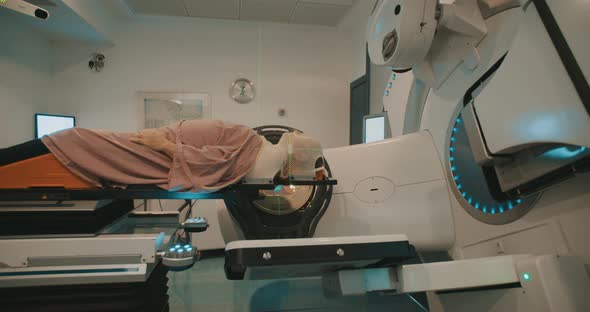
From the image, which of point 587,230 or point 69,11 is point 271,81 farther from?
point 587,230

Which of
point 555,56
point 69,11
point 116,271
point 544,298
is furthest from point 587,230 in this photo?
point 69,11

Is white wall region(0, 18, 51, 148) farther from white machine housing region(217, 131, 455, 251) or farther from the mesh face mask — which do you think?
the mesh face mask

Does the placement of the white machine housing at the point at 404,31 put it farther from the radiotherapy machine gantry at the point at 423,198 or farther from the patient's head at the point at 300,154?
the patient's head at the point at 300,154

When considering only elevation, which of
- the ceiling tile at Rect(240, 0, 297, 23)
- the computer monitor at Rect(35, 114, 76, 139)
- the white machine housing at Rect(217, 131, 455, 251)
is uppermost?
the ceiling tile at Rect(240, 0, 297, 23)

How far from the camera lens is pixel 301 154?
117cm

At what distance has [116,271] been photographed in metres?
0.96

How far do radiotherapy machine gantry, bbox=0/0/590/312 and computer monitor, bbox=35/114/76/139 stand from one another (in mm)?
2370

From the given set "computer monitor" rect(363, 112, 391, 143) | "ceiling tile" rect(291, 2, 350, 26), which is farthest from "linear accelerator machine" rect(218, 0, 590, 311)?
"ceiling tile" rect(291, 2, 350, 26)

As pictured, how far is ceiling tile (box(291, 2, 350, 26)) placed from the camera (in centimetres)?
321

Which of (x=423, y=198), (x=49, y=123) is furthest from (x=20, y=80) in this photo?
(x=423, y=198)

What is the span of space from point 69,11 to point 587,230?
3743mm

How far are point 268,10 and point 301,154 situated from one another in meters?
2.71

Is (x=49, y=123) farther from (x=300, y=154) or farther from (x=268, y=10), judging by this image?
(x=300, y=154)

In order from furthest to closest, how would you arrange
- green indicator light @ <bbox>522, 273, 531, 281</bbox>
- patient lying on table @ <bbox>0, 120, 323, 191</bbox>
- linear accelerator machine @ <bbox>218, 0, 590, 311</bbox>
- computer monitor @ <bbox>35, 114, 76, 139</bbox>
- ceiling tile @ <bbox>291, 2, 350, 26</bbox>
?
ceiling tile @ <bbox>291, 2, 350, 26</bbox>
computer monitor @ <bbox>35, 114, 76, 139</bbox>
patient lying on table @ <bbox>0, 120, 323, 191</bbox>
green indicator light @ <bbox>522, 273, 531, 281</bbox>
linear accelerator machine @ <bbox>218, 0, 590, 311</bbox>
